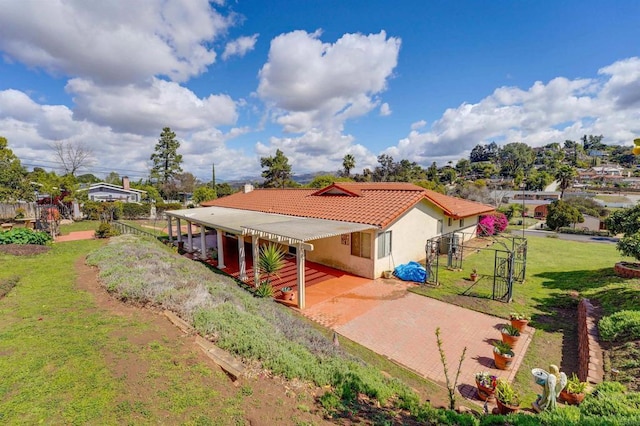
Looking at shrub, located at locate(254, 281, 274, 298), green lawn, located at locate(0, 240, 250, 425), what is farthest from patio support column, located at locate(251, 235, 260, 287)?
green lawn, located at locate(0, 240, 250, 425)

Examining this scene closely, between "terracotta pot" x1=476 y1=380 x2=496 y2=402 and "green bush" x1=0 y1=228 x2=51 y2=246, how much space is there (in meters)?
23.4

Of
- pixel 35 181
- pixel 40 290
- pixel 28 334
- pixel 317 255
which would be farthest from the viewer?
pixel 35 181

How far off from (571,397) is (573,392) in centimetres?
11

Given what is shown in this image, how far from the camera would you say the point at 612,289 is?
1051 cm

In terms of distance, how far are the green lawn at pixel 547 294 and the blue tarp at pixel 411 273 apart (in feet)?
2.58

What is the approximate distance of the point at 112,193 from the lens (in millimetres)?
46219

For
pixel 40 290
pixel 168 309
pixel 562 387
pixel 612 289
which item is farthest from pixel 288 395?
pixel 612 289

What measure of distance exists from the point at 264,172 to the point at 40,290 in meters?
48.4

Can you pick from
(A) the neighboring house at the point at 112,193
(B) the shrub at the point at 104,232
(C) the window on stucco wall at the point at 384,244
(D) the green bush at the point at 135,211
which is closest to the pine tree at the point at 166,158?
(A) the neighboring house at the point at 112,193

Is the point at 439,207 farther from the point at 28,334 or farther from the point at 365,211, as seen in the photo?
the point at 28,334

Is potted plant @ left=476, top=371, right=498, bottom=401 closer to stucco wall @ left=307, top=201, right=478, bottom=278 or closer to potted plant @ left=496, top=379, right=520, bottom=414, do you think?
potted plant @ left=496, top=379, right=520, bottom=414

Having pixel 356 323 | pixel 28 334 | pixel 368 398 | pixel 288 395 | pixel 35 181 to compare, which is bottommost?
pixel 356 323

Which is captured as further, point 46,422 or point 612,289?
point 612,289

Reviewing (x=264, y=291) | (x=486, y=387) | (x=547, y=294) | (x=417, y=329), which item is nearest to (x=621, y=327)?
(x=486, y=387)
